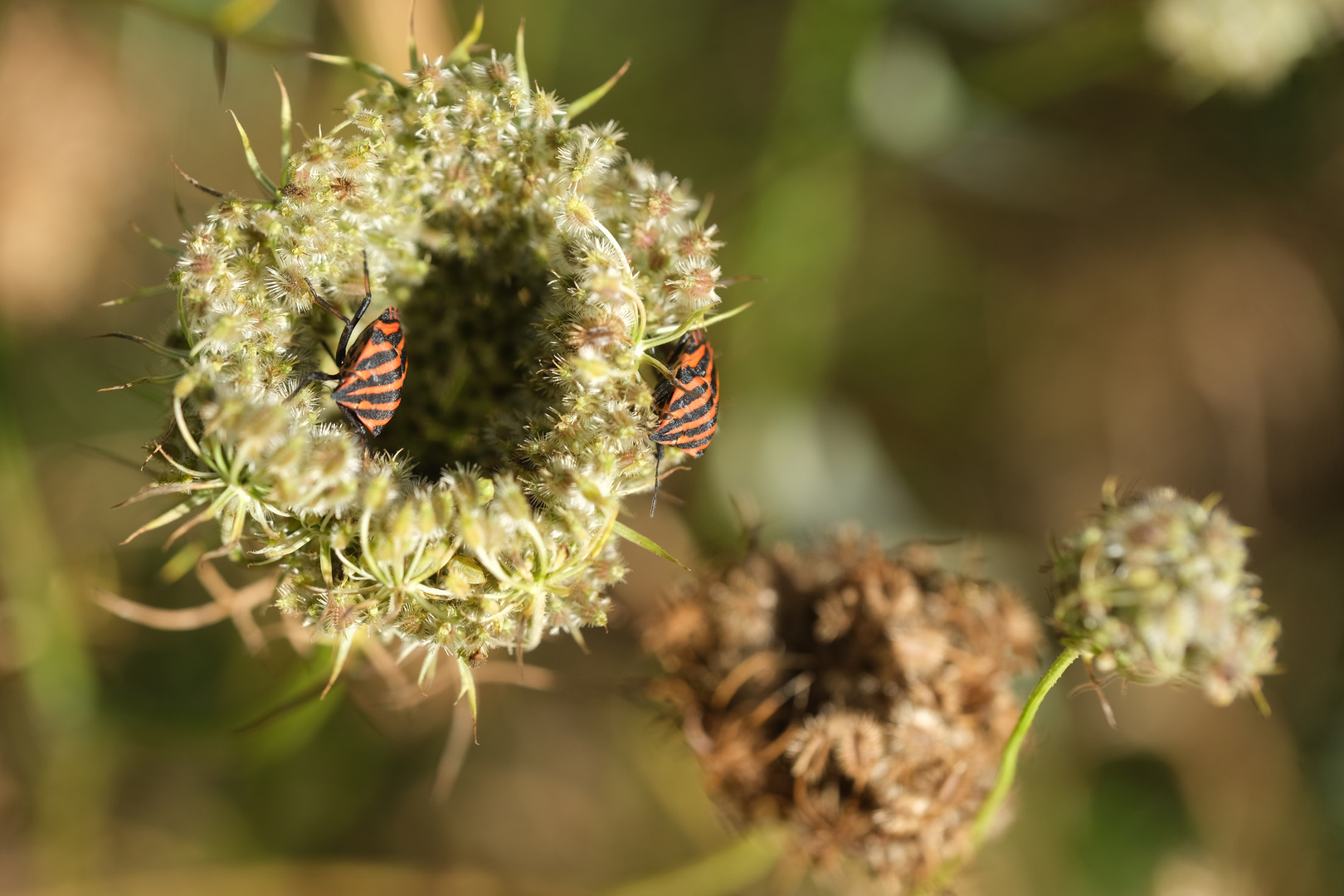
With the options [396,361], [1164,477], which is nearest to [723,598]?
[396,361]

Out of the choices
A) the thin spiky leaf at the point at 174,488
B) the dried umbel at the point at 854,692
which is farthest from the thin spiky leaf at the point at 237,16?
the dried umbel at the point at 854,692

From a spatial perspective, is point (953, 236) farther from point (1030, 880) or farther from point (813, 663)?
point (1030, 880)

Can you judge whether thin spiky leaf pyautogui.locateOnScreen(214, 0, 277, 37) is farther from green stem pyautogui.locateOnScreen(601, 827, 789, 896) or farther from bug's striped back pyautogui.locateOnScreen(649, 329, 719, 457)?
green stem pyautogui.locateOnScreen(601, 827, 789, 896)

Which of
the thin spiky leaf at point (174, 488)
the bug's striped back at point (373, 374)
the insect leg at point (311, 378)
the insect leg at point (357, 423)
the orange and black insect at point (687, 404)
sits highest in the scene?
the orange and black insect at point (687, 404)

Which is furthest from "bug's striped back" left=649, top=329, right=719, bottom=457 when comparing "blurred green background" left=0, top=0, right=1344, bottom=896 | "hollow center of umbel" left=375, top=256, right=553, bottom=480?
"blurred green background" left=0, top=0, right=1344, bottom=896

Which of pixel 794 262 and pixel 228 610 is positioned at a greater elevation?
pixel 794 262

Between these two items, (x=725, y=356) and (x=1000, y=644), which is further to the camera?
(x=725, y=356)

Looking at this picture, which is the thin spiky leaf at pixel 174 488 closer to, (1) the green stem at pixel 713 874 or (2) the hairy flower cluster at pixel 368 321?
(2) the hairy flower cluster at pixel 368 321
